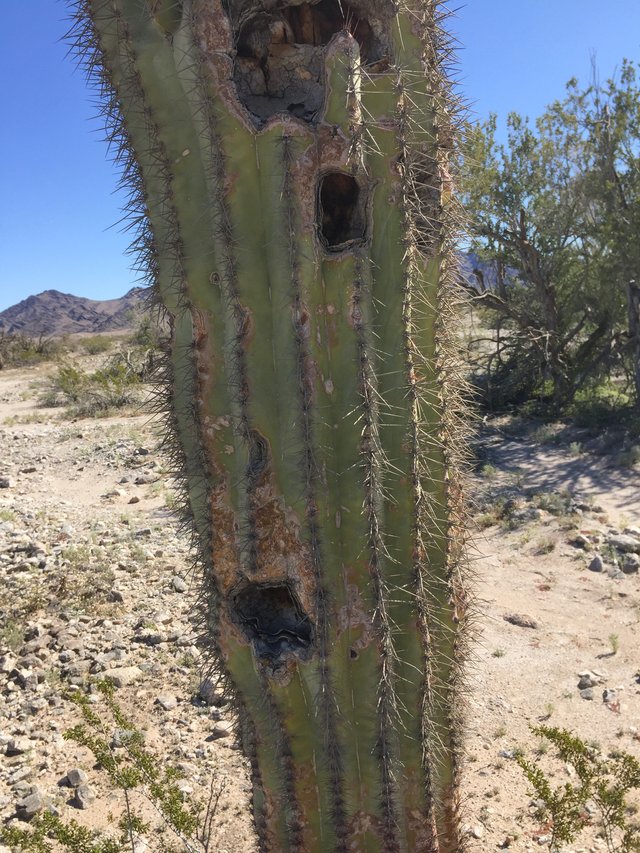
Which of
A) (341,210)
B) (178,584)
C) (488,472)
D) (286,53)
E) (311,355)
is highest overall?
(286,53)

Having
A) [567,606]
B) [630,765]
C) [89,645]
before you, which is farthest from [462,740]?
[567,606]

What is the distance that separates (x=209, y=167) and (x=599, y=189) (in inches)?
417

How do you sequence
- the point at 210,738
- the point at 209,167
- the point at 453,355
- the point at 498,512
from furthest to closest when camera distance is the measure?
1. the point at 498,512
2. the point at 210,738
3. the point at 453,355
4. the point at 209,167

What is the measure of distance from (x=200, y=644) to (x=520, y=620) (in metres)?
3.34

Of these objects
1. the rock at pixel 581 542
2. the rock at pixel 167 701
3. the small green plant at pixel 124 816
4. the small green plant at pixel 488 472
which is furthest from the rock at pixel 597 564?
the small green plant at pixel 124 816

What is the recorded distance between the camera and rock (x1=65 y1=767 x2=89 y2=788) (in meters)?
3.29

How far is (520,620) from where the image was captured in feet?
16.5

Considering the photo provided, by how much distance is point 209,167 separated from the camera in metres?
1.94

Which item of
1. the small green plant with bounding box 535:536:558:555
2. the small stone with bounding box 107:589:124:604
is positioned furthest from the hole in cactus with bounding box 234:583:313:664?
the small green plant with bounding box 535:536:558:555

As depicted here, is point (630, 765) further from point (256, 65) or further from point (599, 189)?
point (599, 189)

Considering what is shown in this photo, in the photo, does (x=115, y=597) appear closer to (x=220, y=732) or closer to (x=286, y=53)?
(x=220, y=732)

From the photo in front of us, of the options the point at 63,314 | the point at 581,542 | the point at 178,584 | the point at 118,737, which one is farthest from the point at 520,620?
the point at 63,314

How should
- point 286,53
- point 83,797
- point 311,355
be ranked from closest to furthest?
point 311,355, point 286,53, point 83,797

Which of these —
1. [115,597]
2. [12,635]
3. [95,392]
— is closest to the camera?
[12,635]
